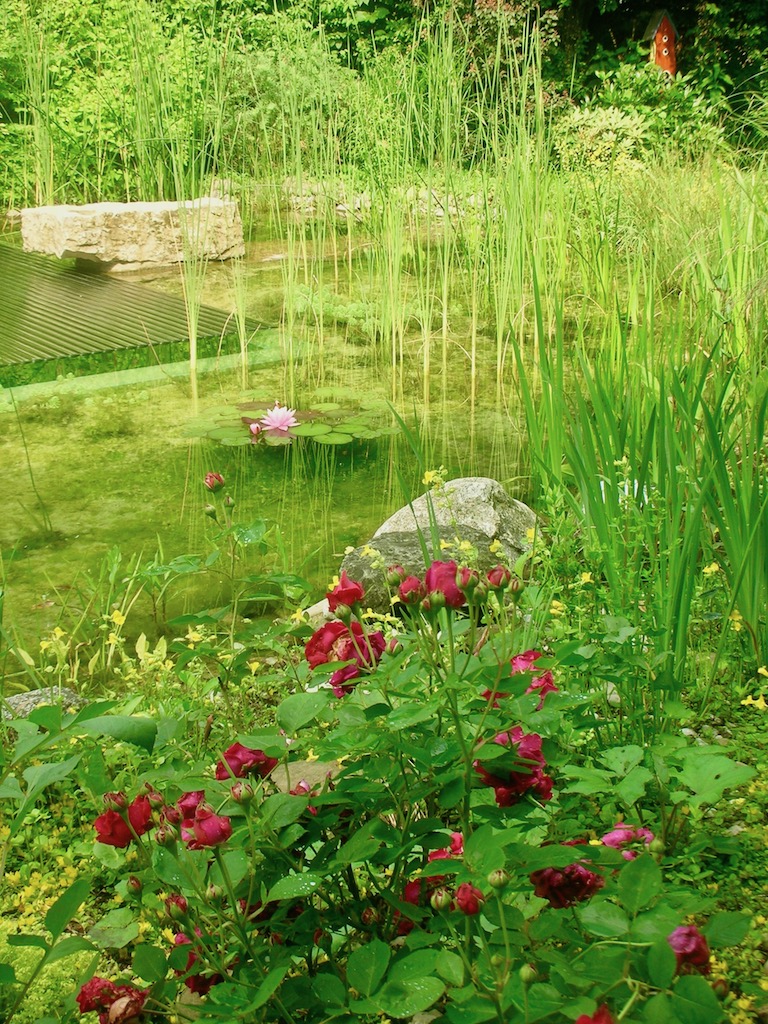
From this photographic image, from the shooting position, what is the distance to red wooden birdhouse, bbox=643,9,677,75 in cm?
1073

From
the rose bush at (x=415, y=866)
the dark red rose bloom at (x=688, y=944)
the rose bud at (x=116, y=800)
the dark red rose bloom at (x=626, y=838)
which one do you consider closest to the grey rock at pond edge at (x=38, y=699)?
the rose bush at (x=415, y=866)

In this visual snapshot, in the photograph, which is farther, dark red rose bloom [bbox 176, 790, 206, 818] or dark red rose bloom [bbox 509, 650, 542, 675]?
dark red rose bloom [bbox 509, 650, 542, 675]

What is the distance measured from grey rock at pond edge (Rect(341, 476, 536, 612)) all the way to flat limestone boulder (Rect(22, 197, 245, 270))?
3905 millimetres

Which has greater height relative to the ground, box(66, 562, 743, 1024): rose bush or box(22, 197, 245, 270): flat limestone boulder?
box(22, 197, 245, 270): flat limestone boulder

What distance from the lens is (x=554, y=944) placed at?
1.47m

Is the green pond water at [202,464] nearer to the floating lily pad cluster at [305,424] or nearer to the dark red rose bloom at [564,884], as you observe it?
the floating lily pad cluster at [305,424]

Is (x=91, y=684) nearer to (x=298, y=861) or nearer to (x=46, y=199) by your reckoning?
(x=298, y=861)

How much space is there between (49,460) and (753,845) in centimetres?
304

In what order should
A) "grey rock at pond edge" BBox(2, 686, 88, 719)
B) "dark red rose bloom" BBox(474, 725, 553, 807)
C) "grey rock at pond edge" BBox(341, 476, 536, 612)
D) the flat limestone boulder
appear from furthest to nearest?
the flat limestone boulder, "grey rock at pond edge" BBox(341, 476, 536, 612), "grey rock at pond edge" BBox(2, 686, 88, 719), "dark red rose bloom" BBox(474, 725, 553, 807)

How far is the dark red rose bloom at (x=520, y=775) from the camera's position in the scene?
3.85 ft

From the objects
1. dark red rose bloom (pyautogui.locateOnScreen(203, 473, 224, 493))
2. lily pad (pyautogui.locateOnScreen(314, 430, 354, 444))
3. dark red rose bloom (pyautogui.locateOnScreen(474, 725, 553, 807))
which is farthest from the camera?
lily pad (pyautogui.locateOnScreen(314, 430, 354, 444))

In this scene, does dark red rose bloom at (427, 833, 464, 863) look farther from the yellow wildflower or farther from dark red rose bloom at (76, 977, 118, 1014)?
the yellow wildflower

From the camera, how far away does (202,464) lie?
3955mm

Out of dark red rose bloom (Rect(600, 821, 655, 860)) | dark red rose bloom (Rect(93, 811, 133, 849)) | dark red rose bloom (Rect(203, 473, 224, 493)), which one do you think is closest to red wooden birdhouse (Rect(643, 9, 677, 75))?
dark red rose bloom (Rect(203, 473, 224, 493))
